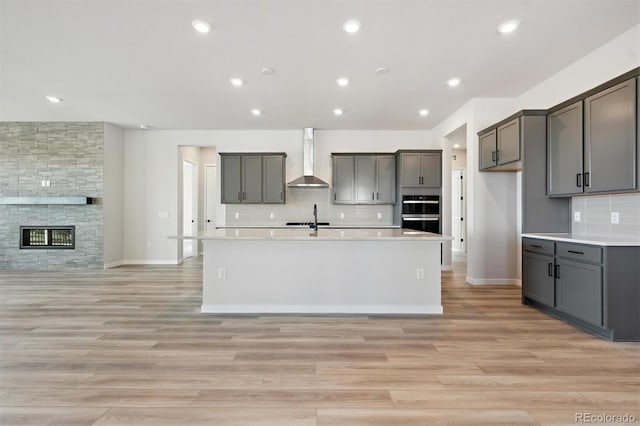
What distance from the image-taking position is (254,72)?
3.90 m

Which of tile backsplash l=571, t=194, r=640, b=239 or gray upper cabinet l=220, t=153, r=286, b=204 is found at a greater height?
gray upper cabinet l=220, t=153, r=286, b=204

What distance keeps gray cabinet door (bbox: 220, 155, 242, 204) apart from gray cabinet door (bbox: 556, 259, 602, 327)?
209 inches

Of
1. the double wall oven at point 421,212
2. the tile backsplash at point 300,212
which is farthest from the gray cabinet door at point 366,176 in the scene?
the double wall oven at point 421,212

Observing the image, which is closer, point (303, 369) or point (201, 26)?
point (303, 369)

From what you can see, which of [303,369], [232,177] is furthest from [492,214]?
[232,177]

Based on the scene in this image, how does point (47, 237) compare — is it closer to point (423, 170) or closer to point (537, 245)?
point (423, 170)

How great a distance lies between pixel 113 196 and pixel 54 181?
1.03 metres

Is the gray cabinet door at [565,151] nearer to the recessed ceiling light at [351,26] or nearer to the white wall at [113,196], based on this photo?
the recessed ceiling light at [351,26]

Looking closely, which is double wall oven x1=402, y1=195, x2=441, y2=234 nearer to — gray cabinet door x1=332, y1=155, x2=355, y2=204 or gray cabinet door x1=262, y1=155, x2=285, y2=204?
gray cabinet door x1=332, y1=155, x2=355, y2=204

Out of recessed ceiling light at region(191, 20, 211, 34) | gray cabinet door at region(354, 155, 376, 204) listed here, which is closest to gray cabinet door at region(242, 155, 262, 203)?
gray cabinet door at region(354, 155, 376, 204)

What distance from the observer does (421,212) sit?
613 centimetres

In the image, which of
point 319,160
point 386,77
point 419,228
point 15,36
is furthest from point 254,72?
point 419,228

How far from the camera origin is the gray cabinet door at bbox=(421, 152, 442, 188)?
6.13 m

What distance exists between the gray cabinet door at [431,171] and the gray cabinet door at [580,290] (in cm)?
304
